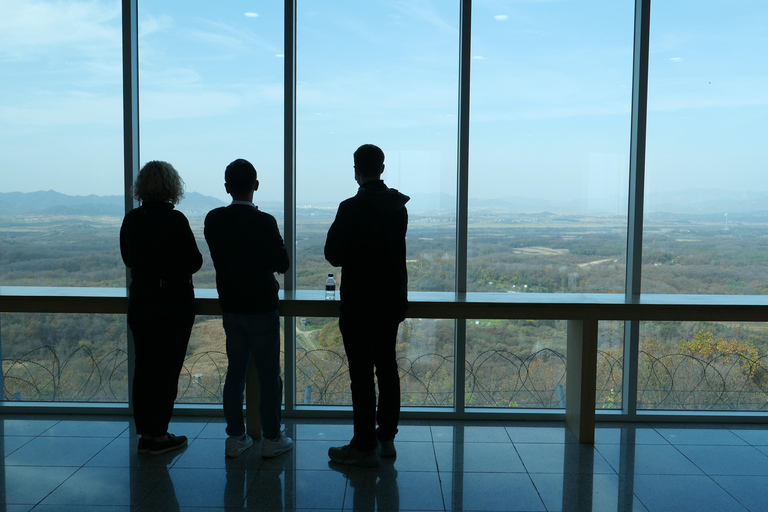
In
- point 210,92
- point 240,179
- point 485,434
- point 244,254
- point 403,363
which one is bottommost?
point 485,434

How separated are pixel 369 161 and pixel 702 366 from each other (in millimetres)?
2537

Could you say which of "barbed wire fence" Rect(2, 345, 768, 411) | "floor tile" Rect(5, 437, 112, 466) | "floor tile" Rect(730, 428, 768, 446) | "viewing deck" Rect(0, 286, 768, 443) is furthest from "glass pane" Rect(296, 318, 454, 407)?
"floor tile" Rect(730, 428, 768, 446)

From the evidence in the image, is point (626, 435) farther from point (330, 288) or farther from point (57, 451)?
point (57, 451)

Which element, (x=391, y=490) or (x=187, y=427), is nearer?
(x=391, y=490)

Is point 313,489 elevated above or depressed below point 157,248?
below

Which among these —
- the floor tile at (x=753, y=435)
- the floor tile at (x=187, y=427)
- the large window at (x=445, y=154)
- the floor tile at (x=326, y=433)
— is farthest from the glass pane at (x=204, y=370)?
the floor tile at (x=753, y=435)

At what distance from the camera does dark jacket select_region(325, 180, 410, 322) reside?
262 centimetres

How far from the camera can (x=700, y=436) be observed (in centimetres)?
327

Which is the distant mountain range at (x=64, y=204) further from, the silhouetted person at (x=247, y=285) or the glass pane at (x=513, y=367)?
the glass pane at (x=513, y=367)

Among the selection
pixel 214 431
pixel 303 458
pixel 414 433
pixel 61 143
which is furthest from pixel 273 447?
pixel 61 143

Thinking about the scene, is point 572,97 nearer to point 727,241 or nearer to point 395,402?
point 727,241

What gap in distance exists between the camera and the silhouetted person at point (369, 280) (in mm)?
2629

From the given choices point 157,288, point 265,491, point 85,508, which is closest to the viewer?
point 85,508

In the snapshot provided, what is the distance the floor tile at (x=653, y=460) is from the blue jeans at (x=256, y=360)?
1744 millimetres
